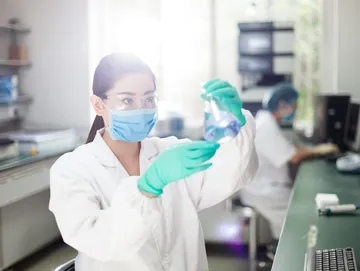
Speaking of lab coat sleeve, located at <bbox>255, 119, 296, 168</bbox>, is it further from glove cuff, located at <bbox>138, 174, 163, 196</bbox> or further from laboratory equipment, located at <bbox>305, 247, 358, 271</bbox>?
glove cuff, located at <bbox>138, 174, 163, 196</bbox>

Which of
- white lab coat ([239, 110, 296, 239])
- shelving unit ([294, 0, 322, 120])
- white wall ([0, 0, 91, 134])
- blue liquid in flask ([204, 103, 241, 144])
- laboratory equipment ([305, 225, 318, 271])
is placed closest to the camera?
blue liquid in flask ([204, 103, 241, 144])

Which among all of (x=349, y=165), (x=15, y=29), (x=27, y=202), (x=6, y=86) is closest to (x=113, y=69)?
(x=15, y=29)

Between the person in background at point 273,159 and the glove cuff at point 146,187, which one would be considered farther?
the person in background at point 273,159

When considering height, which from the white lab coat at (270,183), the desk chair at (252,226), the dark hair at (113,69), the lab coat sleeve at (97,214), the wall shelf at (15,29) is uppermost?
the wall shelf at (15,29)

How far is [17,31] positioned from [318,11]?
2.42m

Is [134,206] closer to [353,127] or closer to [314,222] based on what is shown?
[314,222]

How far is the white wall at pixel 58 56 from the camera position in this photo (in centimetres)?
159

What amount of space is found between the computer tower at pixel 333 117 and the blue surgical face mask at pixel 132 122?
2596mm

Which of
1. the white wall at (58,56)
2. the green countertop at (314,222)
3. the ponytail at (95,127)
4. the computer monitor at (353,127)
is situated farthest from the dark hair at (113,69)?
the computer monitor at (353,127)

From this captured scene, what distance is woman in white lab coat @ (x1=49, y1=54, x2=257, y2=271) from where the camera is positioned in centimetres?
97

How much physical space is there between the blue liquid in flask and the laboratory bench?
86 centimetres

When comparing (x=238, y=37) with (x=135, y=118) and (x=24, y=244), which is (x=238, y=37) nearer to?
(x=24, y=244)

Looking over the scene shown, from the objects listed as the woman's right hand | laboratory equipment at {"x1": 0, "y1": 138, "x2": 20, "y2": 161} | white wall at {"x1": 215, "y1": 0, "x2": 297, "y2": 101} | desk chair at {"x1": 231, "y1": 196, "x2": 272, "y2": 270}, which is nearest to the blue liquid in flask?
the woman's right hand

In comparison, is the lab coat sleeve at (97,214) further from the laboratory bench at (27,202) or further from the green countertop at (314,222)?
the laboratory bench at (27,202)
